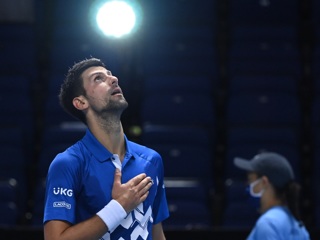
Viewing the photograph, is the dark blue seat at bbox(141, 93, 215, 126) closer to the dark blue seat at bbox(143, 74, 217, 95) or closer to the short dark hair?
the dark blue seat at bbox(143, 74, 217, 95)

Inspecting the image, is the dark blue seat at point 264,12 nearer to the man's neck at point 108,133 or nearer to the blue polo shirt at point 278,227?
the blue polo shirt at point 278,227

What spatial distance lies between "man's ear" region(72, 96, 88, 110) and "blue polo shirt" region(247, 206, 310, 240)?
109cm

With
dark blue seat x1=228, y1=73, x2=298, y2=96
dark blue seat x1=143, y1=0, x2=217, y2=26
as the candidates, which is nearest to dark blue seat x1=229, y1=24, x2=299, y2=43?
dark blue seat x1=143, y1=0, x2=217, y2=26

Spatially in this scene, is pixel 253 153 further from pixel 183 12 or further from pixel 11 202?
pixel 183 12

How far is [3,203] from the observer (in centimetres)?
680

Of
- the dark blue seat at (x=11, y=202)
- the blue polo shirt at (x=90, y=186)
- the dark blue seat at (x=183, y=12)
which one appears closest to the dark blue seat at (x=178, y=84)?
the dark blue seat at (x=183, y=12)

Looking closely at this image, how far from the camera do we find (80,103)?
349 centimetres

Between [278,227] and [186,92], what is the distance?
4.06m

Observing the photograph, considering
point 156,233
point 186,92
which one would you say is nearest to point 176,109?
point 186,92

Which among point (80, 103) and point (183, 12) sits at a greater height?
point (183, 12)

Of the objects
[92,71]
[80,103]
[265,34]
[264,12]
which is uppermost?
[264,12]

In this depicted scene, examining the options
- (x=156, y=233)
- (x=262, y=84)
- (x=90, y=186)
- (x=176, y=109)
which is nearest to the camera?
(x=90, y=186)

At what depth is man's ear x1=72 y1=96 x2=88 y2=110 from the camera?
3479mm

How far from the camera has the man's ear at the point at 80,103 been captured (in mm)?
3479
